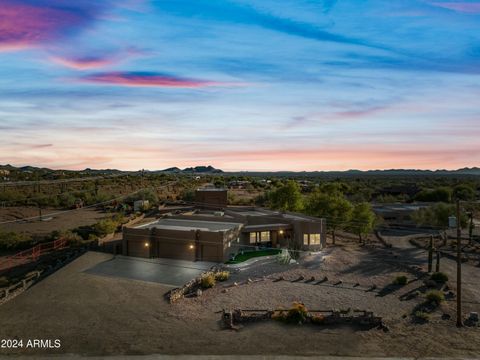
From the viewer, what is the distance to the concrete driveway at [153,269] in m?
27.7

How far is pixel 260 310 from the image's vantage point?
70.8 feet

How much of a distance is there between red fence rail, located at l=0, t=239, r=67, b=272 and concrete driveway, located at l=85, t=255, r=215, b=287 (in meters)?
8.09

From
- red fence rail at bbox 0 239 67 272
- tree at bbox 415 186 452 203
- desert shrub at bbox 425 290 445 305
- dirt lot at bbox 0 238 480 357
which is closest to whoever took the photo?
dirt lot at bbox 0 238 480 357

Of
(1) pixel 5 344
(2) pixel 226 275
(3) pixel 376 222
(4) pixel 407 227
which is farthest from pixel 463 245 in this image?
(1) pixel 5 344

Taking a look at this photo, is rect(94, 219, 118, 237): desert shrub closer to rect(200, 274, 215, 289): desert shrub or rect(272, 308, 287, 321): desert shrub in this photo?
rect(200, 274, 215, 289): desert shrub

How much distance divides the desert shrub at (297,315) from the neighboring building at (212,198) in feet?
105

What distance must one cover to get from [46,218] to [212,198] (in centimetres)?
2549

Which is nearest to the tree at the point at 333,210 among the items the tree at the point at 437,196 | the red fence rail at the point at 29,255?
the red fence rail at the point at 29,255

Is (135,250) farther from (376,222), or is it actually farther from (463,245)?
(463,245)

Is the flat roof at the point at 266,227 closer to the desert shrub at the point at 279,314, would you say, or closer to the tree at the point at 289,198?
the tree at the point at 289,198

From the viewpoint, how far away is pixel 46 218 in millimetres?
58594

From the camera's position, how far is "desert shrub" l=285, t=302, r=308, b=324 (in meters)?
20.8

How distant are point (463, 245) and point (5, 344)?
44488mm

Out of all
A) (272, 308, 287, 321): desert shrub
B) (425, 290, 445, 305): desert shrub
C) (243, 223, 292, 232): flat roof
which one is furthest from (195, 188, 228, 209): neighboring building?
(272, 308, 287, 321): desert shrub
